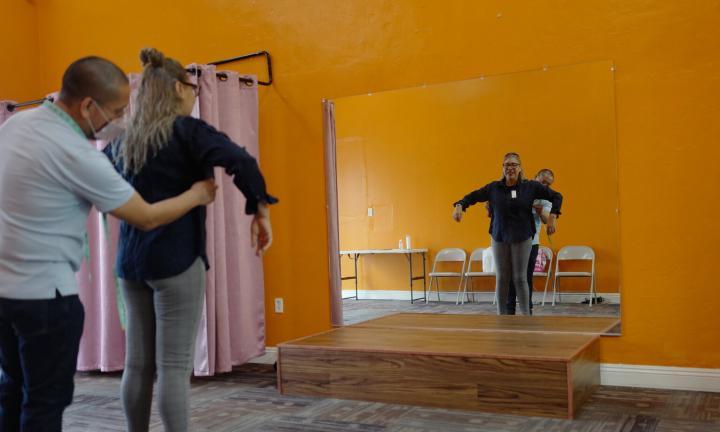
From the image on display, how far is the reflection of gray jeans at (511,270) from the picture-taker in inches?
147

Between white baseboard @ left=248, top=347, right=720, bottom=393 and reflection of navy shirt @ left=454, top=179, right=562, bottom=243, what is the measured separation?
826mm

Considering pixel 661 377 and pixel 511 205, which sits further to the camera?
pixel 511 205

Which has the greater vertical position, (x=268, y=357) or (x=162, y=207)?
(x=162, y=207)

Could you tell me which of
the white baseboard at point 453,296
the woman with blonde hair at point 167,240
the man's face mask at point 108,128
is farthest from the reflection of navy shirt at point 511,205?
the man's face mask at point 108,128

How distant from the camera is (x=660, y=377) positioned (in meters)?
3.29

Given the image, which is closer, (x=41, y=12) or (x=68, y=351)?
(x=68, y=351)

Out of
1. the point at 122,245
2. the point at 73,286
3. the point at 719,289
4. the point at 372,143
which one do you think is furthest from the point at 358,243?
the point at 73,286

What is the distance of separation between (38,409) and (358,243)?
2852 millimetres

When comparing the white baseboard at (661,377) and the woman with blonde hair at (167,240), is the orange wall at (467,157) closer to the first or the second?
the white baseboard at (661,377)

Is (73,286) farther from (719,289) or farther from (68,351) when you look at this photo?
(719,289)

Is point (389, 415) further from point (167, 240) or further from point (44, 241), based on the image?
point (44, 241)

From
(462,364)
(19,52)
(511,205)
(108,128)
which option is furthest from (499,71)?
(19,52)

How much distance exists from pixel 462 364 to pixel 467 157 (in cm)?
131

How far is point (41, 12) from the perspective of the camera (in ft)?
17.3
